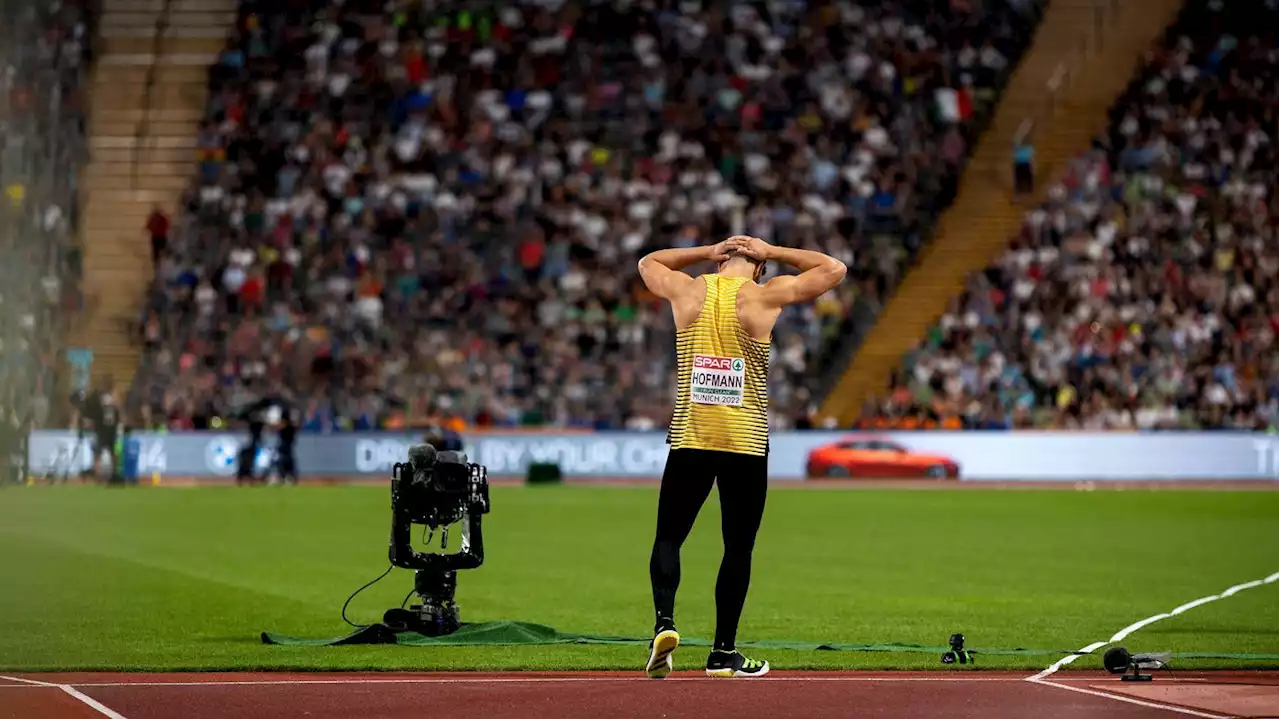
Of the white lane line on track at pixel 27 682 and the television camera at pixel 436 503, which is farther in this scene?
the television camera at pixel 436 503

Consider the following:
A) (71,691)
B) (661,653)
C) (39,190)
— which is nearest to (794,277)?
(661,653)

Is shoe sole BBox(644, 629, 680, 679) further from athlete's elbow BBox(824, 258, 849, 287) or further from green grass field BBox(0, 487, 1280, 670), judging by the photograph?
athlete's elbow BBox(824, 258, 849, 287)

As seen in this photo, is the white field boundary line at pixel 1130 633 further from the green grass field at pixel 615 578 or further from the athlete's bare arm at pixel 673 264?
the athlete's bare arm at pixel 673 264

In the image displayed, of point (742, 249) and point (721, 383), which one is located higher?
point (742, 249)

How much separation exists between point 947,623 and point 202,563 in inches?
362

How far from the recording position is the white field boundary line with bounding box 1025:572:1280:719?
10695mm

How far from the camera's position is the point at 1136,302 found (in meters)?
44.8

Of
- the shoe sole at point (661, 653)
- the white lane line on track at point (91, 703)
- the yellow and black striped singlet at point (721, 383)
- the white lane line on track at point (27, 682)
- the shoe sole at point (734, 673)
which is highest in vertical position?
the yellow and black striped singlet at point (721, 383)

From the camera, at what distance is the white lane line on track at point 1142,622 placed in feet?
41.3

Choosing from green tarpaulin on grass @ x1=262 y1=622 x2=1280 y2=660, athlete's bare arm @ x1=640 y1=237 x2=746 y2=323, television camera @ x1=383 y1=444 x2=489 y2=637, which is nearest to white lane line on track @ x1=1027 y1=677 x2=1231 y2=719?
green tarpaulin on grass @ x1=262 y1=622 x2=1280 y2=660

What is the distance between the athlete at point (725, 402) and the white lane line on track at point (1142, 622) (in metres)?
2.14

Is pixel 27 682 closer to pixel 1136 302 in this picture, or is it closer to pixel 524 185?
pixel 524 185

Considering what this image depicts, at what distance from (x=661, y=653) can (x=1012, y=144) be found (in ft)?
133

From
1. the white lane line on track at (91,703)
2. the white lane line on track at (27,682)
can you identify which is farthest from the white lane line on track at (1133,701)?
the white lane line on track at (27,682)
